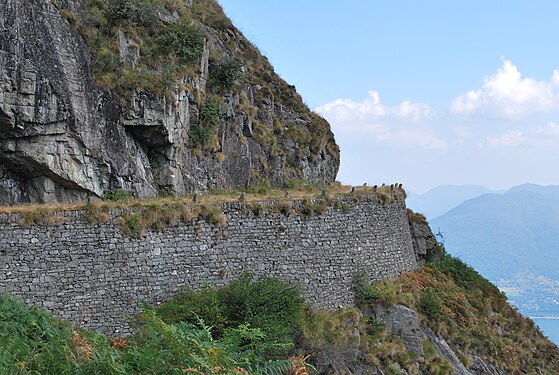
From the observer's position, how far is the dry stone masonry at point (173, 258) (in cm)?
1691

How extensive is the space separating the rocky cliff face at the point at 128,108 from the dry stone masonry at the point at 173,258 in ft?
12.6

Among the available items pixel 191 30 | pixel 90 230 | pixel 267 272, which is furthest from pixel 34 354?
pixel 191 30

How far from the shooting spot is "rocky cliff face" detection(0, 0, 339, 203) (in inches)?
767

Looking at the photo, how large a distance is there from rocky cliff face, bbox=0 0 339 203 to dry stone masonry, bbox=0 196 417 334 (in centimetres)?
385

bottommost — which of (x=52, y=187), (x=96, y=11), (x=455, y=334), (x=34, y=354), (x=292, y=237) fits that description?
(x=455, y=334)

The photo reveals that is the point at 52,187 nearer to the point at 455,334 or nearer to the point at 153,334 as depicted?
the point at 153,334

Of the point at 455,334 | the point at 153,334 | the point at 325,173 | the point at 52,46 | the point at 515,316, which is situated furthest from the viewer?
the point at 325,173

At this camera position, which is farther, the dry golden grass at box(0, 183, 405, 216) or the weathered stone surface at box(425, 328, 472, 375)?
the weathered stone surface at box(425, 328, 472, 375)

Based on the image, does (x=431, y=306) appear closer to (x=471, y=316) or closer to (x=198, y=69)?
(x=471, y=316)

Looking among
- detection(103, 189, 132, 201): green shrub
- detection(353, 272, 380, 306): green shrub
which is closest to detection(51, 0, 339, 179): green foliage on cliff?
detection(103, 189, 132, 201): green shrub

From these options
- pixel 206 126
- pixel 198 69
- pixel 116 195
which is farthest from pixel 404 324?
pixel 198 69

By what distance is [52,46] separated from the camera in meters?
20.0

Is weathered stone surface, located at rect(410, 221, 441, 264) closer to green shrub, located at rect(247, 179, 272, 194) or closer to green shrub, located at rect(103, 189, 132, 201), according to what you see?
green shrub, located at rect(247, 179, 272, 194)

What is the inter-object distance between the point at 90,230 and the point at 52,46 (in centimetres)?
673
